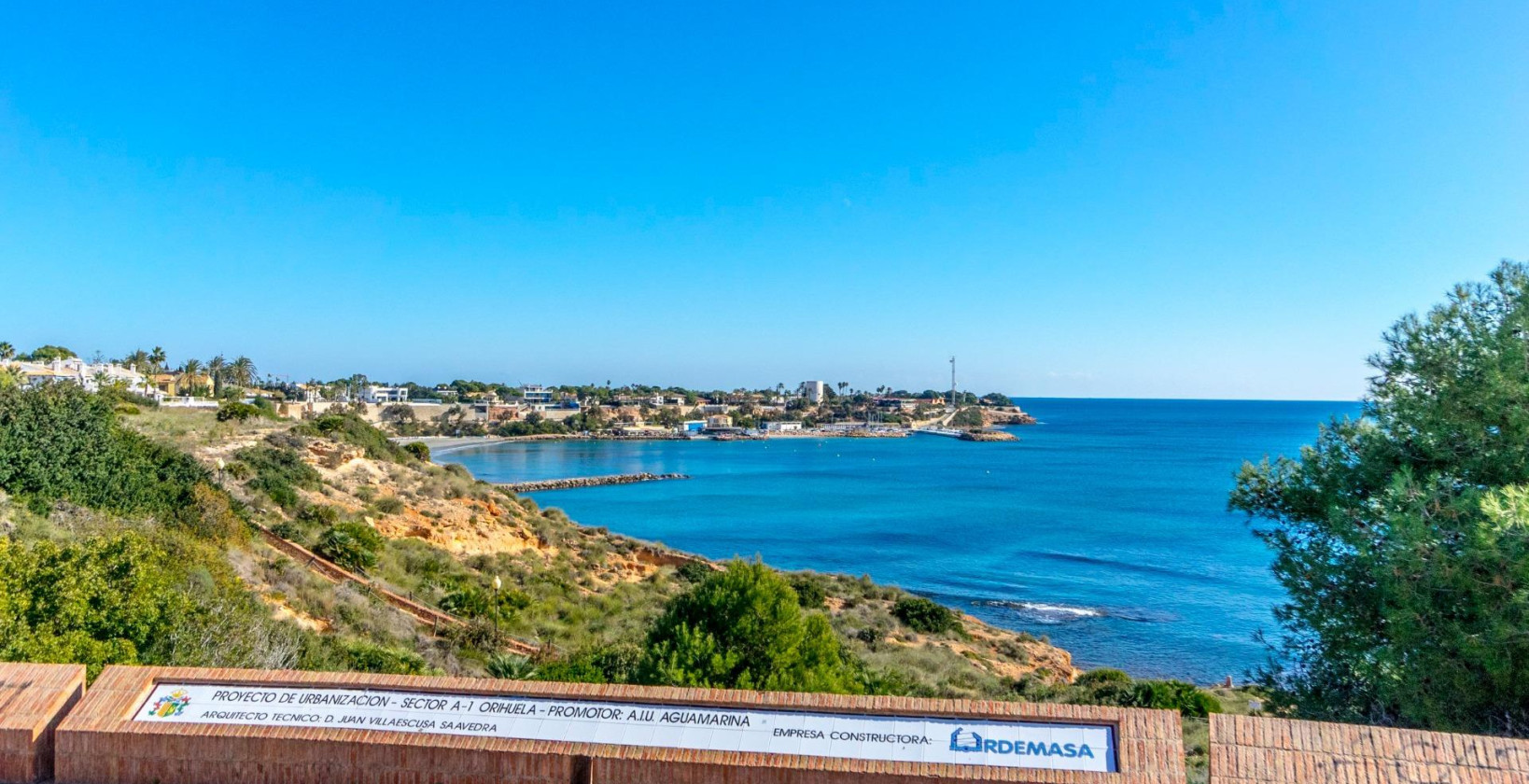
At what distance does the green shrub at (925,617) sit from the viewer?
2370cm

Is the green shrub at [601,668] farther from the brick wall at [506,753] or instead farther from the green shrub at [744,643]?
the brick wall at [506,753]

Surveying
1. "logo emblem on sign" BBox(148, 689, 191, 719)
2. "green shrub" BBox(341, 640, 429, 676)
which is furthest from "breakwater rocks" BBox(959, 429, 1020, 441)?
"logo emblem on sign" BBox(148, 689, 191, 719)

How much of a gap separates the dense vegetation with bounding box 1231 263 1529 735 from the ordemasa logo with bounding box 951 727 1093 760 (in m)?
4.02

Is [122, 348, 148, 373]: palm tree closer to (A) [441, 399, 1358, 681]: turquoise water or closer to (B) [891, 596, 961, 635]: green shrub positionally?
(A) [441, 399, 1358, 681]: turquoise water

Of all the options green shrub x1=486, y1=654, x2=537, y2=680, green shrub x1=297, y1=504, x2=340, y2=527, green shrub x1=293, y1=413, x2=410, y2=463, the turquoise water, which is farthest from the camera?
green shrub x1=293, y1=413, x2=410, y2=463

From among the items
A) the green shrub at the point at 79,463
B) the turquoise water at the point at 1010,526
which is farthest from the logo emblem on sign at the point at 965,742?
the turquoise water at the point at 1010,526

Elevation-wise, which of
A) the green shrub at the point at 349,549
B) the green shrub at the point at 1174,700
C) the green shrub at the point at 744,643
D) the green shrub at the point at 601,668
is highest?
the green shrub at the point at 744,643

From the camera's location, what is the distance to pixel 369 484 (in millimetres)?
29156

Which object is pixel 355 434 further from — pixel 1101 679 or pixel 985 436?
pixel 985 436

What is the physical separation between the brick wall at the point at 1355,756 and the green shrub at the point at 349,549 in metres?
19.1

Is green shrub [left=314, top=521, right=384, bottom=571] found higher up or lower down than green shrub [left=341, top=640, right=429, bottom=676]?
lower down

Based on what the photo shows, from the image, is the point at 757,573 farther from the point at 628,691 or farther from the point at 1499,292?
the point at 1499,292

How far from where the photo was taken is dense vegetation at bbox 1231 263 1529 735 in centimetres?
608

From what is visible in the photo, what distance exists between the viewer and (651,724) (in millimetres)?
4570
